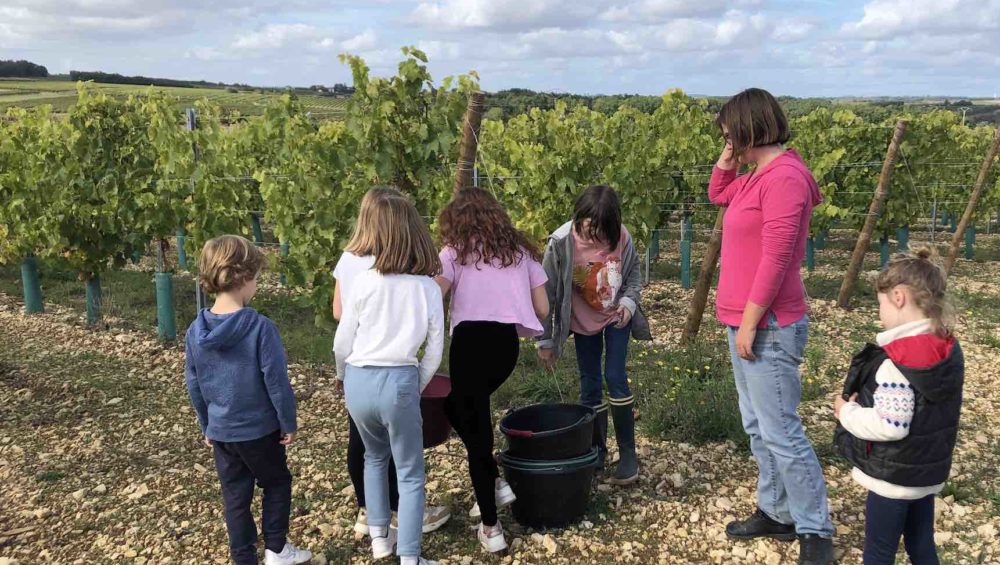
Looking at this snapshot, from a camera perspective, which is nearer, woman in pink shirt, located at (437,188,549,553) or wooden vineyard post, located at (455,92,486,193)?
woman in pink shirt, located at (437,188,549,553)

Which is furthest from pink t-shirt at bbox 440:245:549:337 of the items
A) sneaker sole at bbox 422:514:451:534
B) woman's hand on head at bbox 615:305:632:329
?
sneaker sole at bbox 422:514:451:534

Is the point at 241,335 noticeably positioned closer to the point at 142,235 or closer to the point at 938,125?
the point at 142,235

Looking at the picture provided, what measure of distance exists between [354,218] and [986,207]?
44.5 feet

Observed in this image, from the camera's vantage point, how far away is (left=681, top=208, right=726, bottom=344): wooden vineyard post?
5922 millimetres

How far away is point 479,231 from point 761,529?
1.82 meters

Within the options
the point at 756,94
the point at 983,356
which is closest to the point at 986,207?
the point at 983,356

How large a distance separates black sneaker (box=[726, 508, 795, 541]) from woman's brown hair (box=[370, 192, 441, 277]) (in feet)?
5.98

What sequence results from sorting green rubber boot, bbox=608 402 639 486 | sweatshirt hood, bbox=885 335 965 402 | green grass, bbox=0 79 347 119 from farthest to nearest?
1. green grass, bbox=0 79 347 119
2. green rubber boot, bbox=608 402 639 486
3. sweatshirt hood, bbox=885 335 965 402

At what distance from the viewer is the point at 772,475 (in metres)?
3.14

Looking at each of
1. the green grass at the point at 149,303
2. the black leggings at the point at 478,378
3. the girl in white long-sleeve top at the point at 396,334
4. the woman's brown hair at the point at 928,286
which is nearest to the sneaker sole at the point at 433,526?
the black leggings at the point at 478,378

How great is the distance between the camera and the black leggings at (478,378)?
2992 millimetres

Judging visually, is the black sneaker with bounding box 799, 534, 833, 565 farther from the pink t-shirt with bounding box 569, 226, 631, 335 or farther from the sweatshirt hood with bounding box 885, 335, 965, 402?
the pink t-shirt with bounding box 569, 226, 631, 335

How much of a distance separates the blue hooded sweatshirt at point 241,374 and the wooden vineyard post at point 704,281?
12.8ft

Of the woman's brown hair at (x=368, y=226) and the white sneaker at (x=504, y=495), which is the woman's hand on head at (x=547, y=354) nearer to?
the white sneaker at (x=504, y=495)
